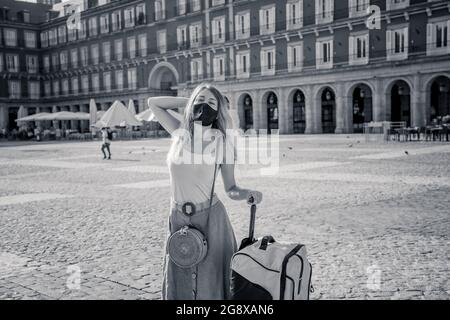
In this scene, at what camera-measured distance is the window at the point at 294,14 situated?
126 ft

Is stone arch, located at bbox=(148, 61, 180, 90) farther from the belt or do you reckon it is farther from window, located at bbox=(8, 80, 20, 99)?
the belt

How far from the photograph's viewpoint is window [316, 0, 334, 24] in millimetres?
36625

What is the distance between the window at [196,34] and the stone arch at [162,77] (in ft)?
13.7

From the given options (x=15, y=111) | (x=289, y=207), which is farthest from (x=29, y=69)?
(x=289, y=207)

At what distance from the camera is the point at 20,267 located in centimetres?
507

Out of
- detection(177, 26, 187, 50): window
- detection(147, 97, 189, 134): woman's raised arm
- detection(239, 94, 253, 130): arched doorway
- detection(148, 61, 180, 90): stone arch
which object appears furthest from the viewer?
detection(148, 61, 180, 90): stone arch

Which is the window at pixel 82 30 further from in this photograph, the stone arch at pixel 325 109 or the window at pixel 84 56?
the stone arch at pixel 325 109

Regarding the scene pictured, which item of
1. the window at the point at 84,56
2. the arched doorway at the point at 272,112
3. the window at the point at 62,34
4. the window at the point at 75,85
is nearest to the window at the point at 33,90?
the window at the point at 62,34

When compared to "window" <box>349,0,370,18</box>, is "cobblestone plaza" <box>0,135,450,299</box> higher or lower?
lower

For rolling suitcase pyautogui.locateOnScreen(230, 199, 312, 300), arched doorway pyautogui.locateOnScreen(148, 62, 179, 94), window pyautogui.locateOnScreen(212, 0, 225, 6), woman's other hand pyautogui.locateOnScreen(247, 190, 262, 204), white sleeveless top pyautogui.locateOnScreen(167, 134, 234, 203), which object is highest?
window pyautogui.locateOnScreen(212, 0, 225, 6)

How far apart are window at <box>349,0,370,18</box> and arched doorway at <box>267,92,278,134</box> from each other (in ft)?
31.6

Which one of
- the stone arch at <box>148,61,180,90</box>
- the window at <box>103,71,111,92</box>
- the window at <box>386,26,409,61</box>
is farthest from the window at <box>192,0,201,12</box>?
the window at <box>386,26,409,61</box>

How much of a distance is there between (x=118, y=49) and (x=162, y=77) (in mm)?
6944

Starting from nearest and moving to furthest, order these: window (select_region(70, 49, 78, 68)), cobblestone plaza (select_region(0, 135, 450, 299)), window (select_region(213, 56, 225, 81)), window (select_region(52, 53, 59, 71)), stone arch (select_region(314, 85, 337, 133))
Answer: cobblestone plaza (select_region(0, 135, 450, 299)) < stone arch (select_region(314, 85, 337, 133)) < window (select_region(213, 56, 225, 81)) < window (select_region(70, 49, 78, 68)) < window (select_region(52, 53, 59, 71))
